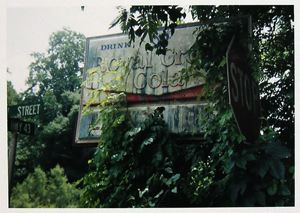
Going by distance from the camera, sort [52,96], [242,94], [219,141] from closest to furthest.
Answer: [242,94]
[219,141]
[52,96]

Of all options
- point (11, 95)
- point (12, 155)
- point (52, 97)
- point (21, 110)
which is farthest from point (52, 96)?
point (12, 155)

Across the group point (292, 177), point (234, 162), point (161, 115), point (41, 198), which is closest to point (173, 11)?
point (161, 115)

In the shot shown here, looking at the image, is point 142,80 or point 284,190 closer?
point 284,190

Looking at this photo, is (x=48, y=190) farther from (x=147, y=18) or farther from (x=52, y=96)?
(x=147, y=18)

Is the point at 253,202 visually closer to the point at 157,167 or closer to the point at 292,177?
the point at 292,177

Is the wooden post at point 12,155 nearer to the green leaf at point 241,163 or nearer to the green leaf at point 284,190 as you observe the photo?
the green leaf at point 241,163

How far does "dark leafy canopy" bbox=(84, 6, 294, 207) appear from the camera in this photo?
265 centimetres

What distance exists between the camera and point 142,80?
130 inches

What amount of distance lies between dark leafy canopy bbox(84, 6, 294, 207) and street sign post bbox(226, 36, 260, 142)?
0.27 metres

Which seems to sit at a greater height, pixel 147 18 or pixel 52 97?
pixel 147 18

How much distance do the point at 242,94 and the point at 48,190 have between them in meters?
2.54

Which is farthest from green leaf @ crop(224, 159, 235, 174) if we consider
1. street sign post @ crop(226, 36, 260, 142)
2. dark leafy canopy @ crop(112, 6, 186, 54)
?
dark leafy canopy @ crop(112, 6, 186, 54)

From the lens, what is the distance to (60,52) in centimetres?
376

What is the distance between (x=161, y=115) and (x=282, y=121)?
0.90 meters
